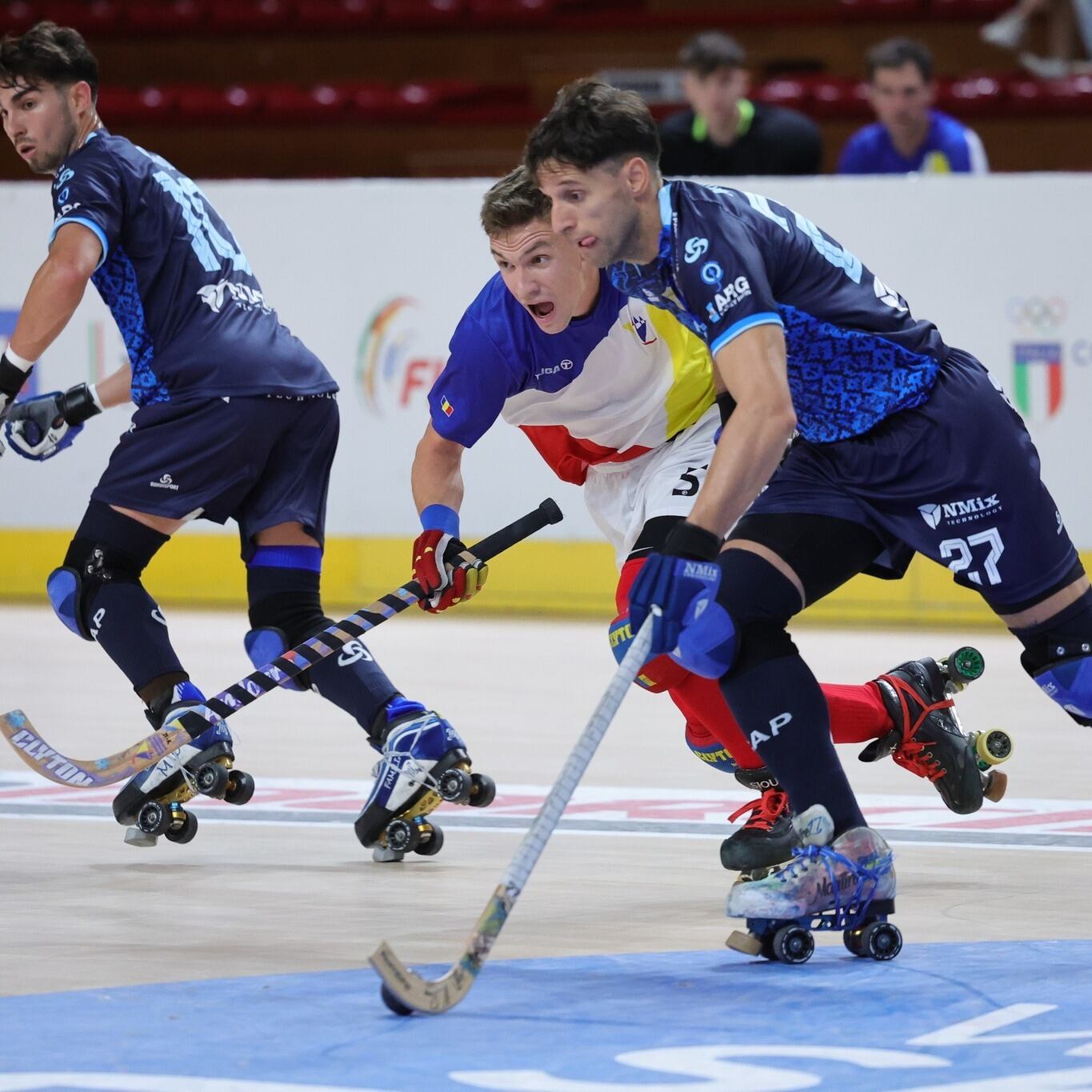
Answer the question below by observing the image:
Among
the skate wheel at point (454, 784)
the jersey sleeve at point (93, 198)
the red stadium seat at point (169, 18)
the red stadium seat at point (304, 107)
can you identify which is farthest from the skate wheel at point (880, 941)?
the red stadium seat at point (169, 18)

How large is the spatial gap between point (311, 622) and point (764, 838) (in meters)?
1.12

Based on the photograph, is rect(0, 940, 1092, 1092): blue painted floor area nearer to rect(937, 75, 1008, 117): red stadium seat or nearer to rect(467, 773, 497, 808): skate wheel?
rect(467, 773, 497, 808): skate wheel

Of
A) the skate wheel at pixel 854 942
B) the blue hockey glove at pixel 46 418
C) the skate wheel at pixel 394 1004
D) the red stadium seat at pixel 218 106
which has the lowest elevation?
the red stadium seat at pixel 218 106

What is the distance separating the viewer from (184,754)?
4129 millimetres

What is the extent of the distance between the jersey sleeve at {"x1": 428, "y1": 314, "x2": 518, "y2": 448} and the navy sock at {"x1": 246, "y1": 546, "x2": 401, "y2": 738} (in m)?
0.53

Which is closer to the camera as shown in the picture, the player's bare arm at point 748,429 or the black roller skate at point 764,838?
the player's bare arm at point 748,429

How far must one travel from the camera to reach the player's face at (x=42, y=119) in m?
4.34

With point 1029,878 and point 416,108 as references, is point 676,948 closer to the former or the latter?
point 1029,878

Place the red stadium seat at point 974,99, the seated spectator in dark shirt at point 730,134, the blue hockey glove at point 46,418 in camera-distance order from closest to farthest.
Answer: the blue hockey glove at point 46,418
the seated spectator in dark shirt at point 730,134
the red stadium seat at point 974,99

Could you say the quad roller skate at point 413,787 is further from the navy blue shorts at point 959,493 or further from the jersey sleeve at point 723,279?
the jersey sleeve at point 723,279

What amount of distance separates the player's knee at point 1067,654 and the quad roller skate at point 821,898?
477mm

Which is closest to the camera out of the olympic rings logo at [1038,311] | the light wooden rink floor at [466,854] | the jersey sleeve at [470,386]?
the light wooden rink floor at [466,854]

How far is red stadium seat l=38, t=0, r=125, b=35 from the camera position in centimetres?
1222

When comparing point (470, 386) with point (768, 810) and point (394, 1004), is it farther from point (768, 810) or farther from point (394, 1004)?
point (394, 1004)
